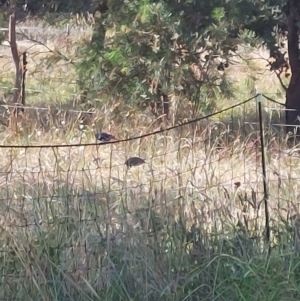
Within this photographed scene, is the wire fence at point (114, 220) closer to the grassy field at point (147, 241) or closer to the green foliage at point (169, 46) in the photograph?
the grassy field at point (147, 241)

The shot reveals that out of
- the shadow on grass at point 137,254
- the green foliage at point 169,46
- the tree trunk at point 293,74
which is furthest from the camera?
the tree trunk at point 293,74

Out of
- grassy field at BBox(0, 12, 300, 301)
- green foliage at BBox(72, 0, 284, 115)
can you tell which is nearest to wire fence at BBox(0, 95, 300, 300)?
grassy field at BBox(0, 12, 300, 301)

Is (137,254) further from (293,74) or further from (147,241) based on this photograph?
(293,74)

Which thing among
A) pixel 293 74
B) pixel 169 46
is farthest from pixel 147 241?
pixel 293 74

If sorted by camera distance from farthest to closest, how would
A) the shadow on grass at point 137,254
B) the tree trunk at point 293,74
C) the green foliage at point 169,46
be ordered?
the tree trunk at point 293,74 < the green foliage at point 169,46 < the shadow on grass at point 137,254

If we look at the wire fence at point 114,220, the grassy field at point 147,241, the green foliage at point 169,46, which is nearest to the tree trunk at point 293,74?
the green foliage at point 169,46

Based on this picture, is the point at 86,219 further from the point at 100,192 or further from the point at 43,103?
the point at 43,103

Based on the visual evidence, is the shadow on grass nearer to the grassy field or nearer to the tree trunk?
the grassy field

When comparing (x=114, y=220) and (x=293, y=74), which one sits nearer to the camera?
(x=114, y=220)

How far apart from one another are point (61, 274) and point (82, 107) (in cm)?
517

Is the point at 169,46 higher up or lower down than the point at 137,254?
higher up

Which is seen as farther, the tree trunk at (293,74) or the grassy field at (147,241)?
the tree trunk at (293,74)

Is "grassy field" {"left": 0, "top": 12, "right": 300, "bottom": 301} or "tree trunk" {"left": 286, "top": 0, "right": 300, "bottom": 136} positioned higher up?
"tree trunk" {"left": 286, "top": 0, "right": 300, "bottom": 136}

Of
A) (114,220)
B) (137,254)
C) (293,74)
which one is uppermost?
(293,74)
